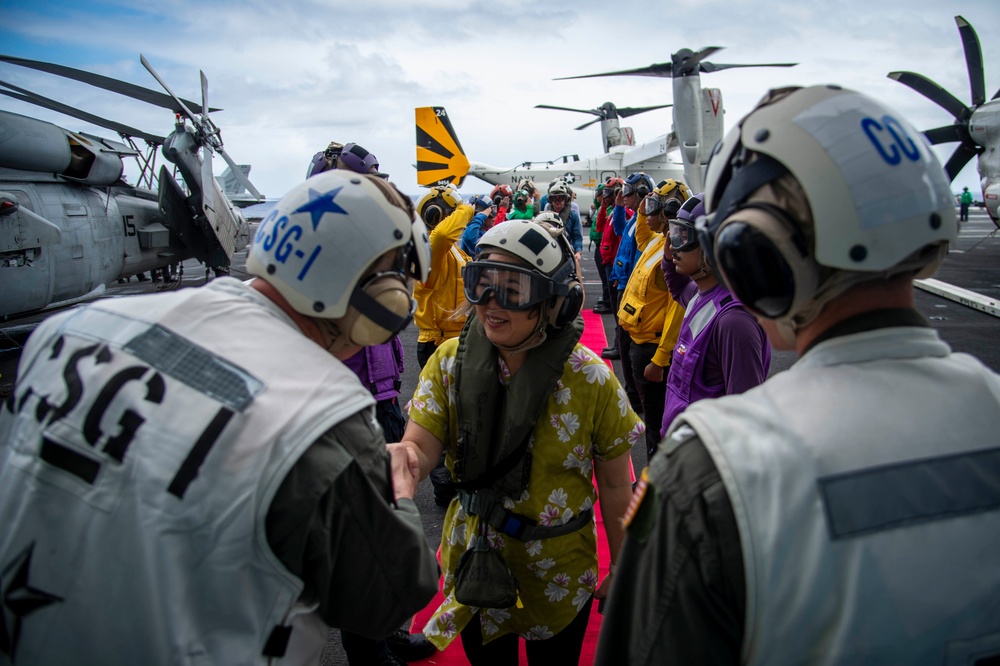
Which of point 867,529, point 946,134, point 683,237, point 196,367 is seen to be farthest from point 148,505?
point 946,134

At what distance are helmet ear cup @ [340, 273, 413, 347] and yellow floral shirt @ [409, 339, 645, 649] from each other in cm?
68

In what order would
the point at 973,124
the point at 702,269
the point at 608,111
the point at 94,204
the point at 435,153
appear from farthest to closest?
the point at 608,111 → the point at 973,124 → the point at 435,153 → the point at 94,204 → the point at 702,269

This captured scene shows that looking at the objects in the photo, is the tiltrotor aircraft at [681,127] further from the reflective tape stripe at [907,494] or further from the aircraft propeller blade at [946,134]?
the reflective tape stripe at [907,494]

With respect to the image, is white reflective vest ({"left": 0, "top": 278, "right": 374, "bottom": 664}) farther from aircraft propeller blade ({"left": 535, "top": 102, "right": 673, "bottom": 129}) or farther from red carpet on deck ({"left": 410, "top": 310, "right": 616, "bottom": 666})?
aircraft propeller blade ({"left": 535, "top": 102, "right": 673, "bottom": 129})

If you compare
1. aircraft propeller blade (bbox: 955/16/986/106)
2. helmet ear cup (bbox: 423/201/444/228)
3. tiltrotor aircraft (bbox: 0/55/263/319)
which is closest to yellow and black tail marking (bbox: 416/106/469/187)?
tiltrotor aircraft (bbox: 0/55/263/319)

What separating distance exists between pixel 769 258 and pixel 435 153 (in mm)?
12280

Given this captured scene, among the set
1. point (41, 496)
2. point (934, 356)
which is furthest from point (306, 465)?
point (934, 356)

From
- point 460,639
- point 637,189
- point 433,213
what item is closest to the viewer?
point 460,639

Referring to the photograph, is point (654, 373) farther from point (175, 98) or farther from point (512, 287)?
point (175, 98)

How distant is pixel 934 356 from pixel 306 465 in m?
1.12

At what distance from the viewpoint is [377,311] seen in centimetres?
145

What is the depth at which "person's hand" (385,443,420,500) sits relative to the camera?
1.64 meters

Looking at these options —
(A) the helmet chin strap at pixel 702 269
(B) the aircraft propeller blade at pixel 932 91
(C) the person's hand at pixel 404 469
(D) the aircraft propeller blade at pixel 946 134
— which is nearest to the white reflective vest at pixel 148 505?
(C) the person's hand at pixel 404 469

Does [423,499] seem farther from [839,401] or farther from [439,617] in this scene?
[839,401]
